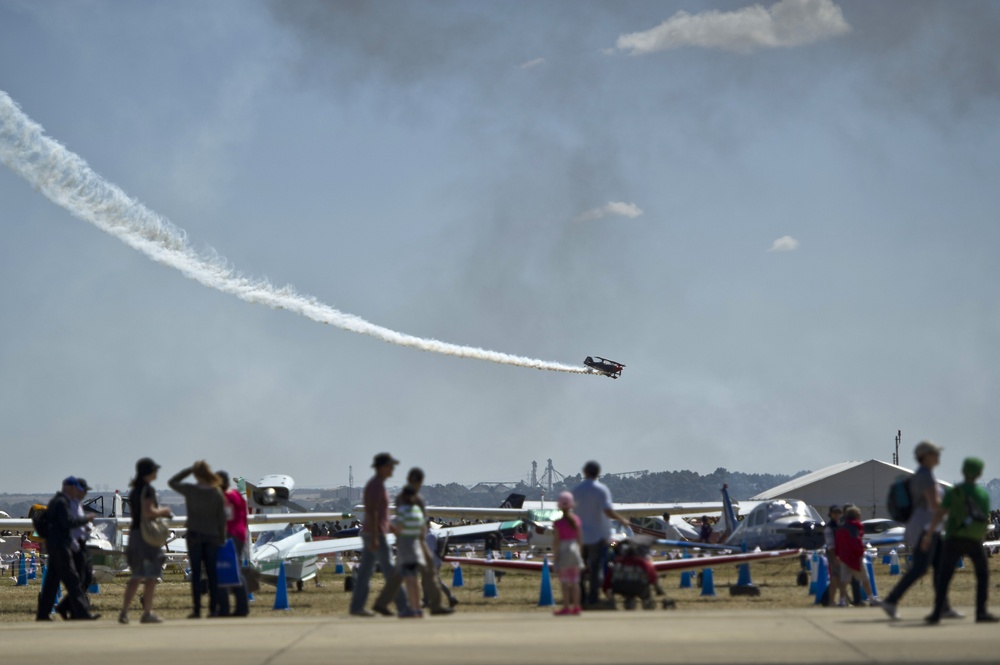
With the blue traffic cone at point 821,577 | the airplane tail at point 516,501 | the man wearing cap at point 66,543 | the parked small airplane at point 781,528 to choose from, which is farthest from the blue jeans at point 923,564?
the airplane tail at point 516,501

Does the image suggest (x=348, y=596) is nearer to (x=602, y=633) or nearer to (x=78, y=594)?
(x=78, y=594)

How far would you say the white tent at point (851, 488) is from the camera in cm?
6388

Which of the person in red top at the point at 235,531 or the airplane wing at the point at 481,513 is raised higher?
the airplane wing at the point at 481,513

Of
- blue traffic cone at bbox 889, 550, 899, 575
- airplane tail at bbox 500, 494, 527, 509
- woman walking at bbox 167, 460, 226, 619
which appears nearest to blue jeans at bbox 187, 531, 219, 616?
woman walking at bbox 167, 460, 226, 619

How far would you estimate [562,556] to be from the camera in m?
13.9

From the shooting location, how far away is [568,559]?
1384 cm

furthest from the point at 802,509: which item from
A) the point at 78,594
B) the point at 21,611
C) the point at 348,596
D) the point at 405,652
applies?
the point at 405,652

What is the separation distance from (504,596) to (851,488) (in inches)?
1773

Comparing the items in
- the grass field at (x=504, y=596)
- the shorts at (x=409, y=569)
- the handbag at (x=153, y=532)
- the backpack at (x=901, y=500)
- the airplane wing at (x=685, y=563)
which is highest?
the backpack at (x=901, y=500)

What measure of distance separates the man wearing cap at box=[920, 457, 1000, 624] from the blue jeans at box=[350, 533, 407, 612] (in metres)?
5.64

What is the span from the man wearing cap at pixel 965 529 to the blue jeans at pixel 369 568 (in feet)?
18.5

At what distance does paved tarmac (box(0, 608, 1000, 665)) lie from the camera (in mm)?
10086

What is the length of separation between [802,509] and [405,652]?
80.0ft

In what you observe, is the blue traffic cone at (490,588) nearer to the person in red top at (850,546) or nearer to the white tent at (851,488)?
the person in red top at (850,546)
